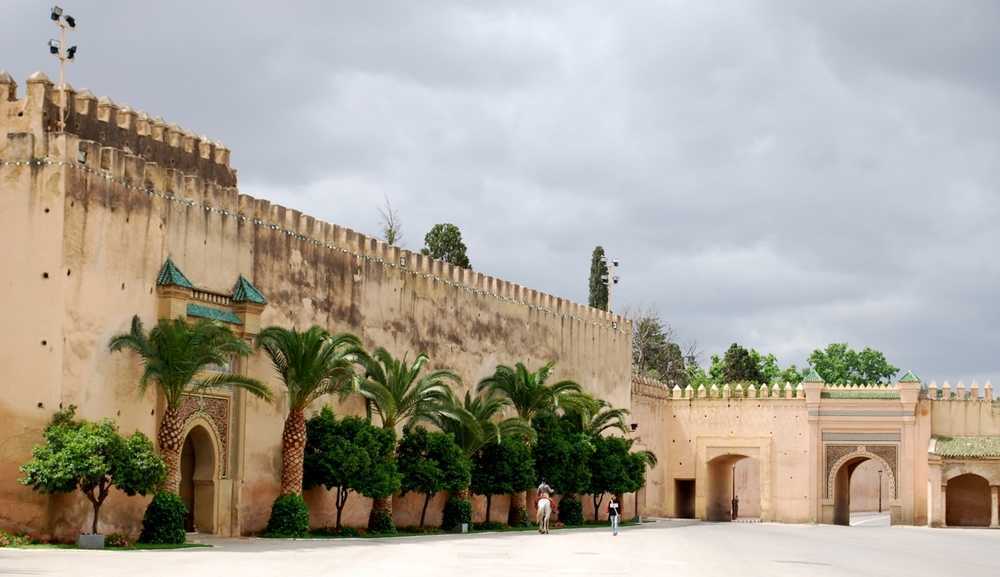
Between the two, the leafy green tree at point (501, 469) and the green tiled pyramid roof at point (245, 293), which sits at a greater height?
the green tiled pyramid roof at point (245, 293)

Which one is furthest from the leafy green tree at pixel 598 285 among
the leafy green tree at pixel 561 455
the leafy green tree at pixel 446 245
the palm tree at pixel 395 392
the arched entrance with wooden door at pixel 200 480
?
the arched entrance with wooden door at pixel 200 480

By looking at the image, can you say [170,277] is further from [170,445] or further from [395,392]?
[395,392]

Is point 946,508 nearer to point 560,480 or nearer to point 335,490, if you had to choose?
point 560,480

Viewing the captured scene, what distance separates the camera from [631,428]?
142 ft

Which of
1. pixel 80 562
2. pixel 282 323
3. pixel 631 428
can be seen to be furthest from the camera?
pixel 631 428

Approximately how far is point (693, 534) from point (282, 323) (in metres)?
11.4

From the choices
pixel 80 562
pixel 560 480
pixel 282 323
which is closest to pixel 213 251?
pixel 282 323

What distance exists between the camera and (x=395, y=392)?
1139 inches

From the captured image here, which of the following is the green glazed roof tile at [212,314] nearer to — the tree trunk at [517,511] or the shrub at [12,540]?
the shrub at [12,540]

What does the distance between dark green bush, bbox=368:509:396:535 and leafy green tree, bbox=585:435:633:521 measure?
8905 mm

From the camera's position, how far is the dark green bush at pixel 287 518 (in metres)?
25.8

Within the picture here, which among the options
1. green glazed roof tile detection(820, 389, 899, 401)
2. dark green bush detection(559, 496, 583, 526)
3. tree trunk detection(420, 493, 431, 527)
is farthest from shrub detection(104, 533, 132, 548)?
green glazed roof tile detection(820, 389, 899, 401)

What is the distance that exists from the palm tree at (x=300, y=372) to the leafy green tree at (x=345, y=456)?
0.42 meters

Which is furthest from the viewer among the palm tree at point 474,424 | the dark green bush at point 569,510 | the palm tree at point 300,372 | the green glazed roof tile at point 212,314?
the dark green bush at point 569,510
